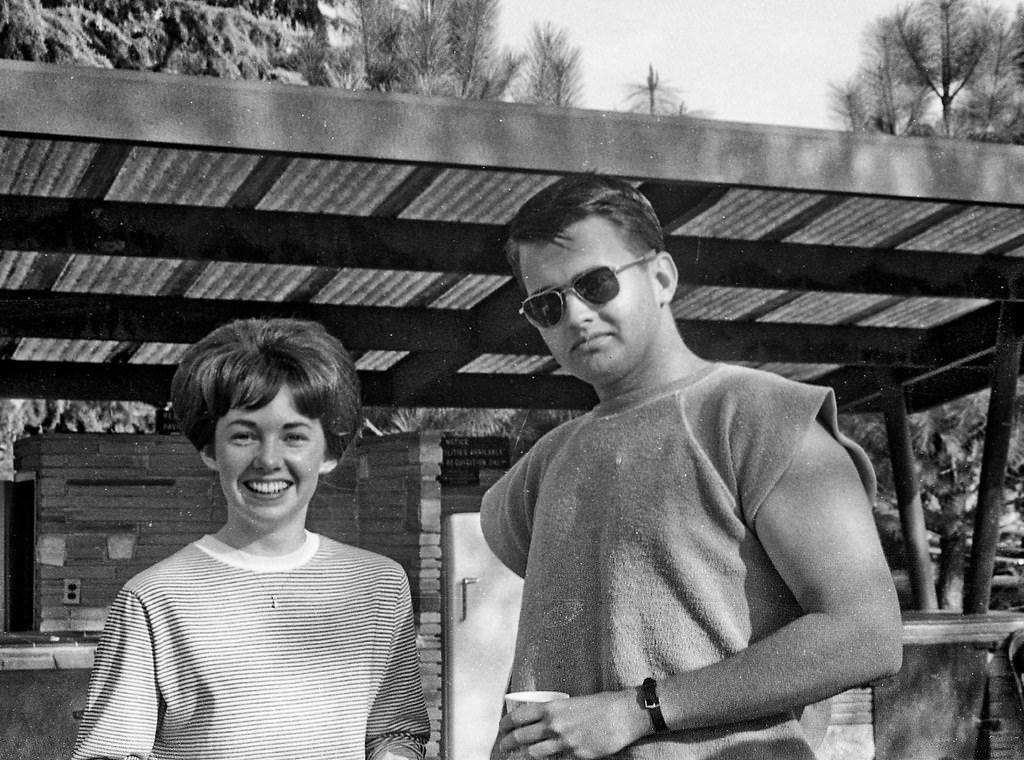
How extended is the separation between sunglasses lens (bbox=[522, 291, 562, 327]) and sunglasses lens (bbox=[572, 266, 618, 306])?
0.10ft

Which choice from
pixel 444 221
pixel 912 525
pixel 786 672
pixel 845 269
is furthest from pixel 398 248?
pixel 912 525

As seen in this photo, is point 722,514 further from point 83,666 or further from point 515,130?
point 83,666

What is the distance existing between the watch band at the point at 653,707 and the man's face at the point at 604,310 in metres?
Result: 0.37

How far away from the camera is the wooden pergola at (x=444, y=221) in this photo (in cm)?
433

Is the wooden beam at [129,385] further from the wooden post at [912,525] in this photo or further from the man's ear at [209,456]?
the man's ear at [209,456]

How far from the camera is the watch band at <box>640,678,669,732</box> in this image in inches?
59.6

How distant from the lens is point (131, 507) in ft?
29.9

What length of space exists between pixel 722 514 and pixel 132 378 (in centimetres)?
778

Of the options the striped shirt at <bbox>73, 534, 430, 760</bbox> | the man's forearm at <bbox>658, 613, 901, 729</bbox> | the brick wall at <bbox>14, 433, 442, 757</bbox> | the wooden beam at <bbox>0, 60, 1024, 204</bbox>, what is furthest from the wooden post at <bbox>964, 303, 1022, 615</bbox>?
the man's forearm at <bbox>658, 613, 901, 729</bbox>

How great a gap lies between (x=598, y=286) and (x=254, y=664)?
655mm

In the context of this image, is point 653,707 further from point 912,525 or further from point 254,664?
point 912,525

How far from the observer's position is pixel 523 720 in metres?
1.54

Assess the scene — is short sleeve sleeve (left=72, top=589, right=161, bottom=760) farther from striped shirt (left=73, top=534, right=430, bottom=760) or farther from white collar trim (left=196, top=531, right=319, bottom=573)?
white collar trim (left=196, top=531, right=319, bottom=573)

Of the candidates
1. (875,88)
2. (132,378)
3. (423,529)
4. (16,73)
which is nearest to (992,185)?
(16,73)
